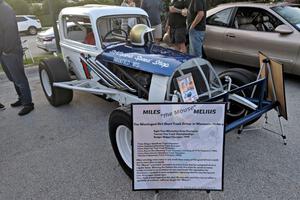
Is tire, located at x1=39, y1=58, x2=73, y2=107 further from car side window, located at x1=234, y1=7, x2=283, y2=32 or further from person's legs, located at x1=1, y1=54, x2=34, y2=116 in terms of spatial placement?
car side window, located at x1=234, y1=7, x2=283, y2=32

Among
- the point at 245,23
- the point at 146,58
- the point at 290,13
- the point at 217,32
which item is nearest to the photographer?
the point at 146,58

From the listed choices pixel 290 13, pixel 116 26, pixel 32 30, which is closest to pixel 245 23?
pixel 290 13

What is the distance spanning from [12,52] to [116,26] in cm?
161

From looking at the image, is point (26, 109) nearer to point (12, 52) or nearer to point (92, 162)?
point (12, 52)

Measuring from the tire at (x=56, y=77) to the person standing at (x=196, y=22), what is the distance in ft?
8.37

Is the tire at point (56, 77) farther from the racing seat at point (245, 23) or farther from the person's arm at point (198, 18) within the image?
the racing seat at point (245, 23)

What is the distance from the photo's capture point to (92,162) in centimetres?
333

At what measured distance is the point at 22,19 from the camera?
74.0 ft

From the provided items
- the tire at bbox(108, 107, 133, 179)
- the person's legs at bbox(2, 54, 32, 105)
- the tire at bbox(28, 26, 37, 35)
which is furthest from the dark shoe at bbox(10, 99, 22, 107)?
the tire at bbox(28, 26, 37, 35)

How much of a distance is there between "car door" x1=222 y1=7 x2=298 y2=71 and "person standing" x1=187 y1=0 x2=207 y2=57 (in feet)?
2.74

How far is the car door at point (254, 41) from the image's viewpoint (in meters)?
5.36

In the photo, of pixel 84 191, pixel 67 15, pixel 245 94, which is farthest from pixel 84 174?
pixel 67 15

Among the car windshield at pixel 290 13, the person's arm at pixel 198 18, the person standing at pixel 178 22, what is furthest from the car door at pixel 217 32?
the person's arm at pixel 198 18

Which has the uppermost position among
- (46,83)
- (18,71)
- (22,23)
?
(18,71)
